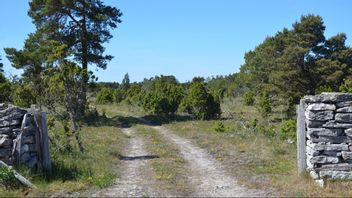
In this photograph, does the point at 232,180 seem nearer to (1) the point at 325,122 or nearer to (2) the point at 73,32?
(1) the point at 325,122

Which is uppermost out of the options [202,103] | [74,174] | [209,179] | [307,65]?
[307,65]

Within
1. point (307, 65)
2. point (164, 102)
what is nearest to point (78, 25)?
point (164, 102)

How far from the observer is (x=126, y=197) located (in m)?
7.82

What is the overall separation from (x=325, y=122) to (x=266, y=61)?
106ft

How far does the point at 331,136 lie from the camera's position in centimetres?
859

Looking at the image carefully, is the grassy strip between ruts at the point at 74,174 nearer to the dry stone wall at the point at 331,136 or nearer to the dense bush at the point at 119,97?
the dry stone wall at the point at 331,136

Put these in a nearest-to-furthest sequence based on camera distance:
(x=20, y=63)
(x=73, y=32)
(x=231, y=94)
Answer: (x=20, y=63) → (x=73, y=32) → (x=231, y=94)

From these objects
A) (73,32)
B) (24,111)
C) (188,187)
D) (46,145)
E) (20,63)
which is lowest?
(188,187)

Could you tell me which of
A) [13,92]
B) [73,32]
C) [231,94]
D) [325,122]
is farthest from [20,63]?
[231,94]

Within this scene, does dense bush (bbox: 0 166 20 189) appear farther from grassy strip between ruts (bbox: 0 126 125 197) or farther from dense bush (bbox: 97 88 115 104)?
dense bush (bbox: 97 88 115 104)

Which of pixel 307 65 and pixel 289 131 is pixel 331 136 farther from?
pixel 307 65

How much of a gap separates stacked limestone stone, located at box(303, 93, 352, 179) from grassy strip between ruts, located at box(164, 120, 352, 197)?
0.95ft

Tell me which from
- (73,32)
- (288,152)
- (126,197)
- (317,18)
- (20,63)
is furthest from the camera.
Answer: (317,18)

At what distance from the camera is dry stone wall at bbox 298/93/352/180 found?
28.0 feet
